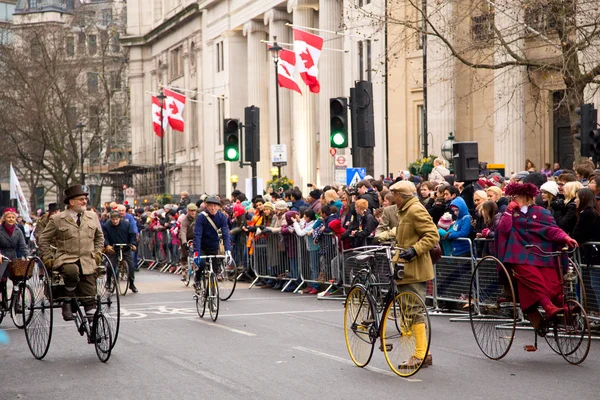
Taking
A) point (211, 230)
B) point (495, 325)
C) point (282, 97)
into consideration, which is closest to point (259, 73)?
point (282, 97)

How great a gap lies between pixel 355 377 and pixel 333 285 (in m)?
10.4

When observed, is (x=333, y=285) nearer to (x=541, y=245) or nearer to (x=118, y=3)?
(x=541, y=245)

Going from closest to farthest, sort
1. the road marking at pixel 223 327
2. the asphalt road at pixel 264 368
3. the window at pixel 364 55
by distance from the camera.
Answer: the asphalt road at pixel 264 368, the road marking at pixel 223 327, the window at pixel 364 55

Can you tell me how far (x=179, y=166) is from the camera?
265 feet

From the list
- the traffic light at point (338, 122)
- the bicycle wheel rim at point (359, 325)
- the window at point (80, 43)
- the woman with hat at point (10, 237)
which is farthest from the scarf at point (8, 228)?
the window at point (80, 43)

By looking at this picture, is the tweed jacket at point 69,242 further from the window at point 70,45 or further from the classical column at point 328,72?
the window at point 70,45

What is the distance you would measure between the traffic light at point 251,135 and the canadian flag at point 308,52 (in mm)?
3480

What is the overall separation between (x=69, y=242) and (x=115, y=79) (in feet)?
265

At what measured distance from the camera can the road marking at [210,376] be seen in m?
11.0

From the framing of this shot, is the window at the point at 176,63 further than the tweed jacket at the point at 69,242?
Yes

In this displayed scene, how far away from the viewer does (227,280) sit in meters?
20.8

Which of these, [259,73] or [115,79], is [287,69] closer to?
[259,73]

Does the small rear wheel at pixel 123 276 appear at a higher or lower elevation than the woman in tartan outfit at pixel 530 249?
lower

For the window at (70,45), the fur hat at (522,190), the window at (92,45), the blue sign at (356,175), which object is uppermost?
the window at (92,45)
